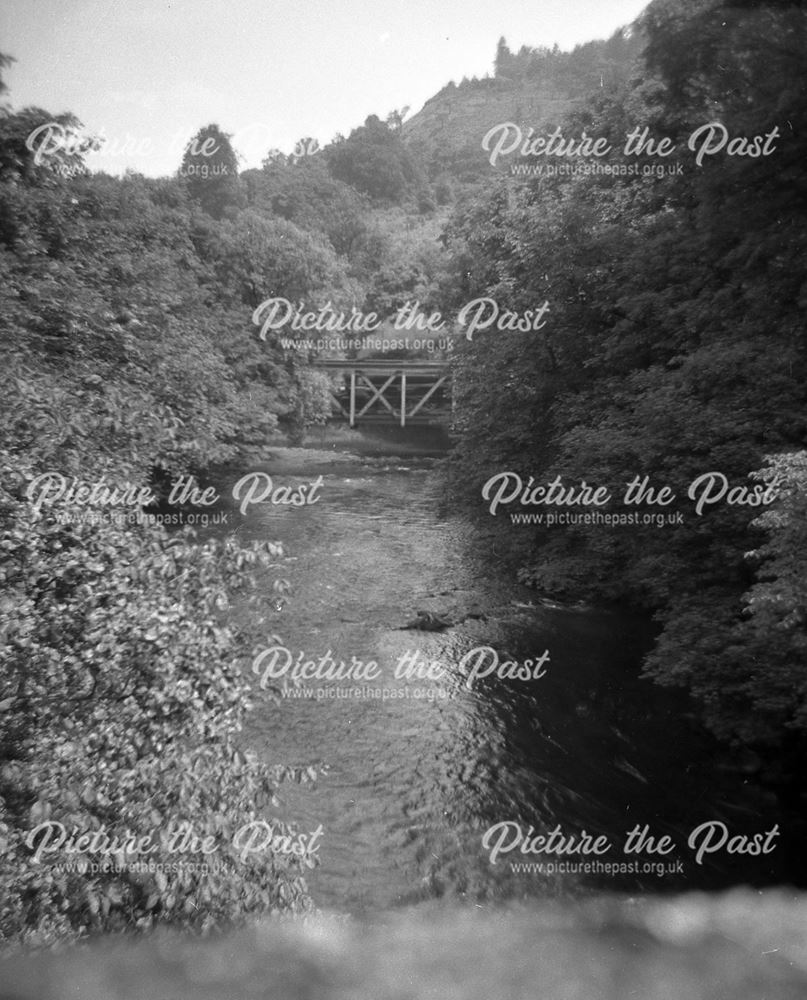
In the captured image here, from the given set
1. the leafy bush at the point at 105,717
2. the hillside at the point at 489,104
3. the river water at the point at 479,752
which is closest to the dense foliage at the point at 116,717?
the leafy bush at the point at 105,717

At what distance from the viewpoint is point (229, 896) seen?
459 centimetres

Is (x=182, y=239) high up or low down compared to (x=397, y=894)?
up

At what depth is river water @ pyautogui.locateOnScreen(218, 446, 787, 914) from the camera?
630 centimetres

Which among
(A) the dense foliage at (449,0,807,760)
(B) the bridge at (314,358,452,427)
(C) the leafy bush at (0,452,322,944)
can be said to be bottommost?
(C) the leafy bush at (0,452,322,944)

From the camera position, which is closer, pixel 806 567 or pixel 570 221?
pixel 806 567

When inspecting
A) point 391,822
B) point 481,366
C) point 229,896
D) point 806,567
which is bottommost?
point 229,896

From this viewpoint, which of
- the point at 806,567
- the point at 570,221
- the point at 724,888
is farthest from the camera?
the point at 570,221

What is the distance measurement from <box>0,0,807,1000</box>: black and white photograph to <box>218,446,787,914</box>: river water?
0.04m

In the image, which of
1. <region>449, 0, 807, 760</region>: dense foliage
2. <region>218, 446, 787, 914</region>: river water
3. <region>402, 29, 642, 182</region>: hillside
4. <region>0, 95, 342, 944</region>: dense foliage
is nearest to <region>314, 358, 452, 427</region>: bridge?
<region>449, 0, 807, 760</region>: dense foliage

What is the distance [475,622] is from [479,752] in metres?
3.57

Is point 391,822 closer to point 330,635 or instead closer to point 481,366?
point 330,635

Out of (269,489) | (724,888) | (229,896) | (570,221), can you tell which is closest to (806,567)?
(724,888)

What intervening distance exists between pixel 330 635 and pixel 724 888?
19.6ft

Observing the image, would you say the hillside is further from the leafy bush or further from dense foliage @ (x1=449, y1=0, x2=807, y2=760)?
the leafy bush
